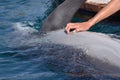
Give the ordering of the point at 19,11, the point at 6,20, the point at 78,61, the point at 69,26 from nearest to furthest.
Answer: the point at 78,61 → the point at 69,26 → the point at 6,20 → the point at 19,11

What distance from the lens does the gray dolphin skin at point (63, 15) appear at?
6311 mm

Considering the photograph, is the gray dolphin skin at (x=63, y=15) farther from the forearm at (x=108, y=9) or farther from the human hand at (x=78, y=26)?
the forearm at (x=108, y=9)

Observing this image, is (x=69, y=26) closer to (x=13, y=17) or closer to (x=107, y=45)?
(x=107, y=45)

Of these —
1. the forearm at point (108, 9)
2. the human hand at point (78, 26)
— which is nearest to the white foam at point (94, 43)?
the human hand at point (78, 26)

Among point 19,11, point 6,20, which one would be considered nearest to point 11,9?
point 19,11

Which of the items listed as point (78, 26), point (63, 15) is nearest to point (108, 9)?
point (78, 26)

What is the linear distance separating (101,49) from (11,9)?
204 inches

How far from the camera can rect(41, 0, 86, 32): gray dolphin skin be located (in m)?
6.31

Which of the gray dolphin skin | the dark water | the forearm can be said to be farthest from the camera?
the gray dolphin skin

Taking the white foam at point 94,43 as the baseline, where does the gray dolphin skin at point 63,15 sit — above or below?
above

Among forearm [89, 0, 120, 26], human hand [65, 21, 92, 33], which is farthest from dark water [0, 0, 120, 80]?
forearm [89, 0, 120, 26]

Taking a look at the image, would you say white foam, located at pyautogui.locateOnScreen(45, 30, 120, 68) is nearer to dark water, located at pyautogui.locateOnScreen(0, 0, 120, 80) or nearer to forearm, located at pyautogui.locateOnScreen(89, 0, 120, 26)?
dark water, located at pyautogui.locateOnScreen(0, 0, 120, 80)

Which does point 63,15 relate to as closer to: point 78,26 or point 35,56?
point 78,26

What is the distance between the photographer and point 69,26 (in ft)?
19.0
